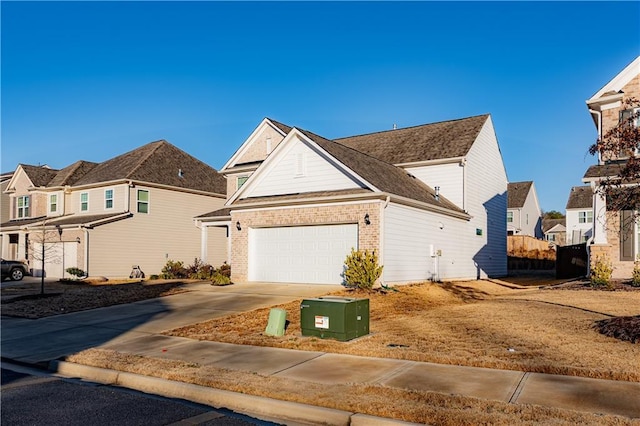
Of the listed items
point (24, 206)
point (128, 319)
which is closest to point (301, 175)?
point (128, 319)

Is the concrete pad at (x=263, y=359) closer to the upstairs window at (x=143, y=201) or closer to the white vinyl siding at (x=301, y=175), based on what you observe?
the white vinyl siding at (x=301, y=175)

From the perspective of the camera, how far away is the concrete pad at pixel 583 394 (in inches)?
250

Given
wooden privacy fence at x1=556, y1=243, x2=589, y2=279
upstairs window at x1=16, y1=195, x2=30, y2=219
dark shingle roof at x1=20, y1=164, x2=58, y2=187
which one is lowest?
wooden privacy fence at x1=556, y1=243, x2=589, y2=279

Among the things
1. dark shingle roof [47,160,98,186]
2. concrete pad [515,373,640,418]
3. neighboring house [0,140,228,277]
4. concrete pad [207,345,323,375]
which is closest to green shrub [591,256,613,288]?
concrete pad [515,373,640,418]

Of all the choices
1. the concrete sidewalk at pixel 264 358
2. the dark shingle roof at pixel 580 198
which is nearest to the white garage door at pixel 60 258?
the concrete sidewalk at pixel 264 358

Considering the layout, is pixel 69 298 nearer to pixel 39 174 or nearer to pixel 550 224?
pixel 39 174

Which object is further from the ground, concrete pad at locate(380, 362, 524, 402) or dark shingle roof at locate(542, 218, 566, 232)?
dark shingle roof at locate(542, 218, 566, 232)

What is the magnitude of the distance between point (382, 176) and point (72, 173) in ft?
79.6

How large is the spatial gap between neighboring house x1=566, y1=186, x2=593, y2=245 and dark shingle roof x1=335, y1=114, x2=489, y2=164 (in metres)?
34.4

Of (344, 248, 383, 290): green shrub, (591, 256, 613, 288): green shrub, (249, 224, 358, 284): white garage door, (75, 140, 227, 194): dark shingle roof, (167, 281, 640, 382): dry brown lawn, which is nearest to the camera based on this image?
(167, 281, 640, 382): dry brown lawn

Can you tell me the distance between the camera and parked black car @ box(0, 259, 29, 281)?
30.4 metres

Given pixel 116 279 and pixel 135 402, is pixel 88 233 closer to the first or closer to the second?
pixel 116 279

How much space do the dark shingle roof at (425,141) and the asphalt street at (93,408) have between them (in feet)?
69.6

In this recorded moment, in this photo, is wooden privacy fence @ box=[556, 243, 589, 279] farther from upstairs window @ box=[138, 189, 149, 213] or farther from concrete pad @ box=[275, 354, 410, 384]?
upstairs window @ box=[138, 189, 149, 213]
